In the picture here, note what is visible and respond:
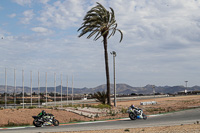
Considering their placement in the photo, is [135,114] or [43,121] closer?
[43,121]

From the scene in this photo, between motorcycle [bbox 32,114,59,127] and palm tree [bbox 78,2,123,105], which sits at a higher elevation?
palm tree [bbox 78,2,123,105]

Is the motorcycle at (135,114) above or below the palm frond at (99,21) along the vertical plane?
below

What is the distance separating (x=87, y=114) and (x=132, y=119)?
23.5 ft

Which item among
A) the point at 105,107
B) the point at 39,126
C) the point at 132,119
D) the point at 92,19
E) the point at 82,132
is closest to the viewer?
the point at 82,132

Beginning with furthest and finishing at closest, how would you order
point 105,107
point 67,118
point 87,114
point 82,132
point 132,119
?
point 105,107, point 87,114, point 67,118, point 132,119, point 82,132

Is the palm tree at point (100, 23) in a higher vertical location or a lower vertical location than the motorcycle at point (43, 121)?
higher

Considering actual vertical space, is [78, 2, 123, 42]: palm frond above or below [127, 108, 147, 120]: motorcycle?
above

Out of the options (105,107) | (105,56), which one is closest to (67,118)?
(105,107)

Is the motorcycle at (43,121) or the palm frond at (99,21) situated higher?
the palm frond at (99,21)

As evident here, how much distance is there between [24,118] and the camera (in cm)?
2639

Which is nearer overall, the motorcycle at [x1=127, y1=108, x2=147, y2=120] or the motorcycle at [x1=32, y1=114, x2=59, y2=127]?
the motorcycle at [x1=32, y1=114, x2=59, y2=127]

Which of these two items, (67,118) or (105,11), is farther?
(105,11)

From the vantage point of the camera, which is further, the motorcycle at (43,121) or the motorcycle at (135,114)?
the motorcycle at (135,114)

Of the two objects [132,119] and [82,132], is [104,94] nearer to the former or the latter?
[132,119]
